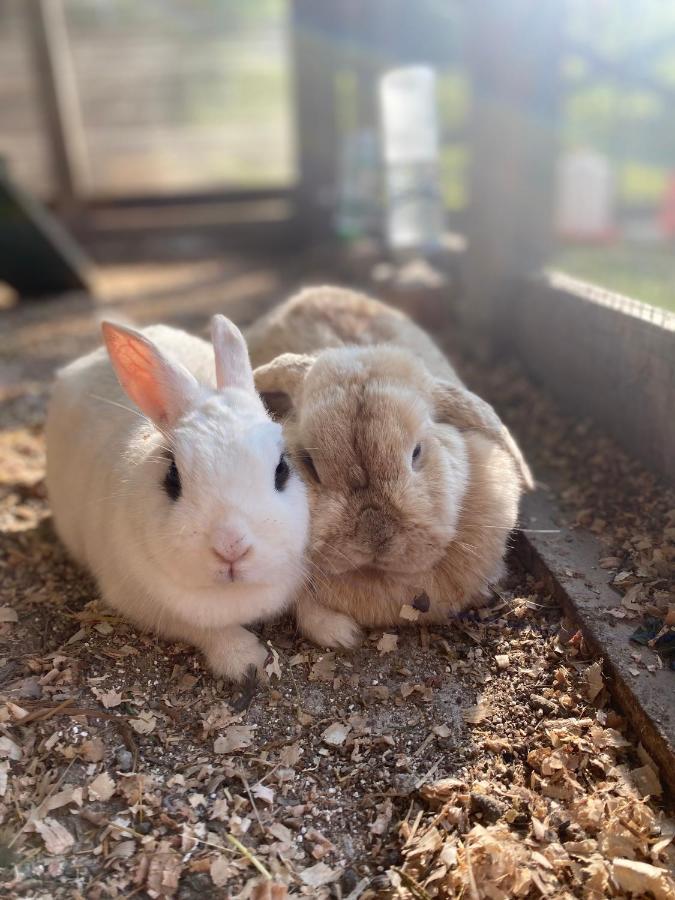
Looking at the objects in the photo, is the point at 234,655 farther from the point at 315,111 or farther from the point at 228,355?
the point at 315,111

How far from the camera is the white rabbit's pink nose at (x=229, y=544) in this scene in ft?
7.09

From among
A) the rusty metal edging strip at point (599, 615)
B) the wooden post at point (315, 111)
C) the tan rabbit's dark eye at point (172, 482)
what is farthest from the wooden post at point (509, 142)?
the wooden post at point (315, 111)

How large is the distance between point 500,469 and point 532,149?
9.75 ft

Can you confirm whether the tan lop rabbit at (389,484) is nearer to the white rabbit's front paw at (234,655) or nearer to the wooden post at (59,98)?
the white rabbit's front paw at (234,655)

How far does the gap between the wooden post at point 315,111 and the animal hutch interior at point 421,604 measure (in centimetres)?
6

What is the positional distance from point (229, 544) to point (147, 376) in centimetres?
66

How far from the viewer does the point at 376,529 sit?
2369mm

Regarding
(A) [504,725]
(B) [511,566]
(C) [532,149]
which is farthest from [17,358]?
(A) [504,725]

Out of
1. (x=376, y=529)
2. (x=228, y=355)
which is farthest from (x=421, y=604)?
A: (x=228, y=355)

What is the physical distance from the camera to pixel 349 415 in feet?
8.35

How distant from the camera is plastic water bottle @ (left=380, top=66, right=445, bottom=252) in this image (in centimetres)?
605

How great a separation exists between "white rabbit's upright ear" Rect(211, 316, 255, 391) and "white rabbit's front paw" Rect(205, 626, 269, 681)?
0.81m

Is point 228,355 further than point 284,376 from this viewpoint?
No

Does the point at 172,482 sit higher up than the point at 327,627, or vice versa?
the point at 172,482
